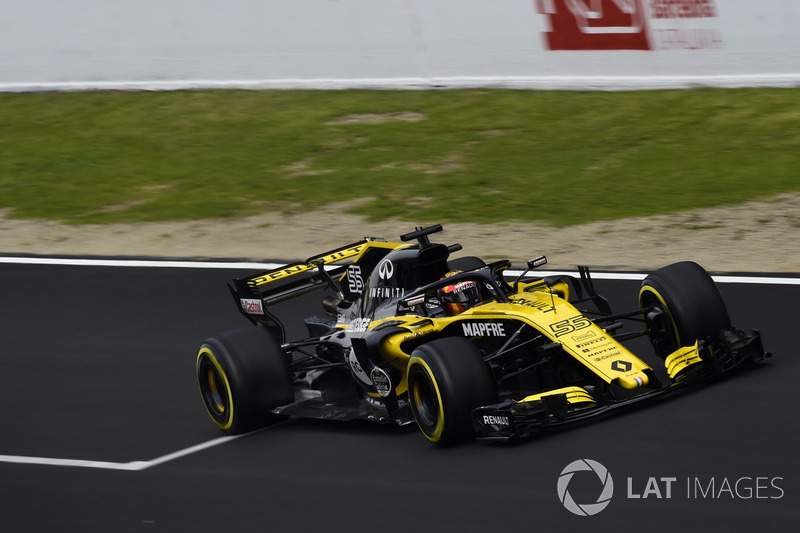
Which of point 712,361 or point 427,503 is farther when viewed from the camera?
point 712,361

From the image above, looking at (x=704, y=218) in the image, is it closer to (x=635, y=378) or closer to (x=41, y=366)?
(x=635, y=378)

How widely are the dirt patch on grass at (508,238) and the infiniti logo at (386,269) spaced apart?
12.0 ft

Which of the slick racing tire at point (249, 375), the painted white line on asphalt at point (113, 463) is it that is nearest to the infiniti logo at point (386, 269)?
the slick racing tire at point (249, 375)

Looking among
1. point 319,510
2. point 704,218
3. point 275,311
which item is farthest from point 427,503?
point 704,218

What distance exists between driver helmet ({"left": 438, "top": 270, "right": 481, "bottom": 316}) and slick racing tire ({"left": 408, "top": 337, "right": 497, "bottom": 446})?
2.76 ft

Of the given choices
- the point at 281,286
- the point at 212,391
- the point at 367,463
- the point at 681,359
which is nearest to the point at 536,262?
the point at 681,359

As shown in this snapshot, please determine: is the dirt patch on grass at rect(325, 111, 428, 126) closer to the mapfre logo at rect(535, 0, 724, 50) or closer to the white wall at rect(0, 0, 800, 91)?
the white wall at rect(0, 0, 800, 91)

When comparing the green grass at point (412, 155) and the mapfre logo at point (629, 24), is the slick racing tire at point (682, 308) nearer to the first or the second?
the green grass at point (412, 155)

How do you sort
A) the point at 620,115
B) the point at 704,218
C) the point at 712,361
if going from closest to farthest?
the point at 712,361 → the point at 704,218 → the point at 620,115

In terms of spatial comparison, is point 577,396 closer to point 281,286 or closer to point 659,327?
point 659,327

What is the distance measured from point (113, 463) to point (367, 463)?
1887mm

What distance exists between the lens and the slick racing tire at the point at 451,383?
7137 millimetres

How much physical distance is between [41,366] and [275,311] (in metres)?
2.23

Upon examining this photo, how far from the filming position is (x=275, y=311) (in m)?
11.6
